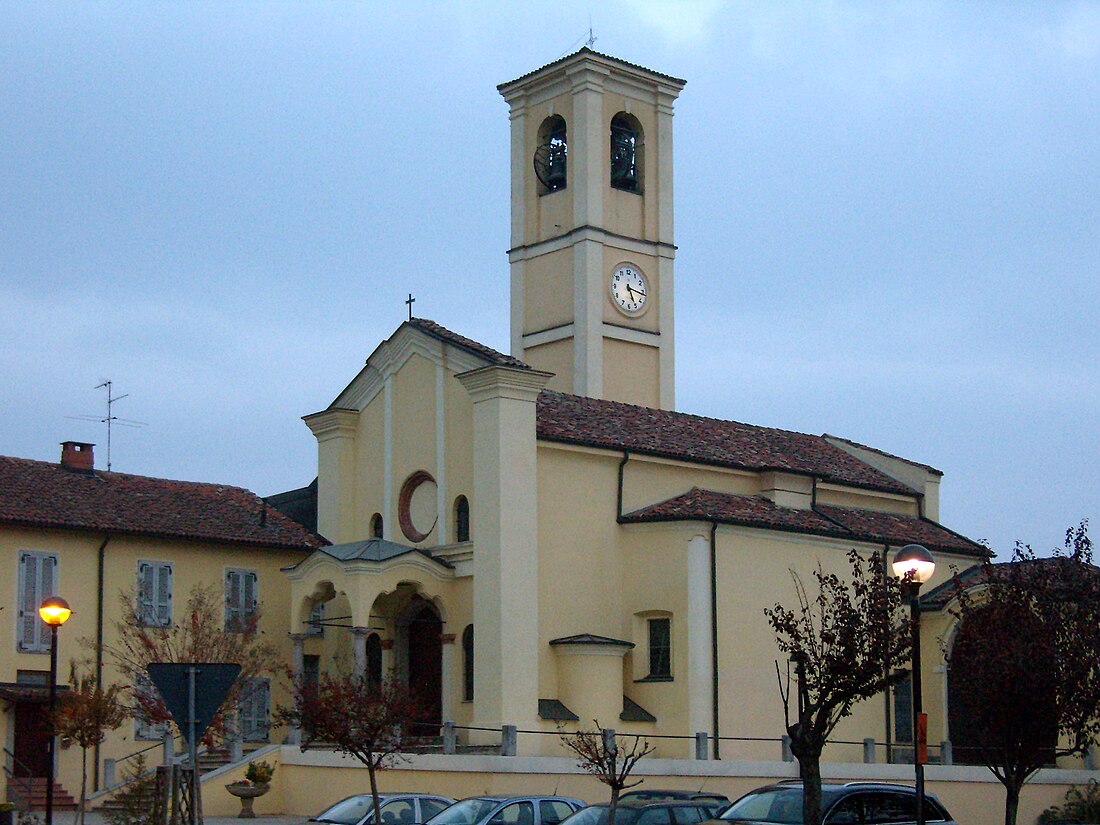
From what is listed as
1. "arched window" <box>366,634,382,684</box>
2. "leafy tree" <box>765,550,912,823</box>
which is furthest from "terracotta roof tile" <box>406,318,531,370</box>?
"leafy tree" <box>765,550,912,823</box>

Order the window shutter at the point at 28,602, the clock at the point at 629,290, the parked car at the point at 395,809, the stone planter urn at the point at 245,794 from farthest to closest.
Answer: the clock at the point at 629,290, the window shutter at the point at 28,602, the stone planter urn at the point at 245,794, the parked car at the point at 395,809

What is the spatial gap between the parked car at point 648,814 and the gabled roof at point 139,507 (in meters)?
16.7

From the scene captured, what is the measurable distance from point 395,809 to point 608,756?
3899 millimetres

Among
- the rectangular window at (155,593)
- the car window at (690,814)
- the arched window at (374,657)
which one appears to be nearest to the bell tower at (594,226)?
the arched window at (374,657)

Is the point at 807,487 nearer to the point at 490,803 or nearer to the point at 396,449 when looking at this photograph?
the point at 396,449

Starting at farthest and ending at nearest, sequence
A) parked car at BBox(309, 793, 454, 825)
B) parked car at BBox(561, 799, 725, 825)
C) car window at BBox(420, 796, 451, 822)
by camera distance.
Result: car window at BBox(420, 796, 451, 822) → parked car at BBox(309, 793, 454, 825) → parked car at BBox(561, 799, 725, 825)

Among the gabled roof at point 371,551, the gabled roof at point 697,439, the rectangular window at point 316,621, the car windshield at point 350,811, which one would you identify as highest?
the gabled roof at point 697,439

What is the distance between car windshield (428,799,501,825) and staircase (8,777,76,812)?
1259 centimetres

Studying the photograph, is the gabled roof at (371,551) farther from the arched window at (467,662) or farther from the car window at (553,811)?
the car window at (553,811)

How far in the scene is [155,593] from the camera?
37.8m

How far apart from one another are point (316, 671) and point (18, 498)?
26.4 feet

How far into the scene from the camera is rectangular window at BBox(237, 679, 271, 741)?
3850 centimetres

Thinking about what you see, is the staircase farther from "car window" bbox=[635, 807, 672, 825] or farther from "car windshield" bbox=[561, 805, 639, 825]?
"car window" bbox=[635, 807, 672, 825]

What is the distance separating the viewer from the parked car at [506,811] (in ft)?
81.5
